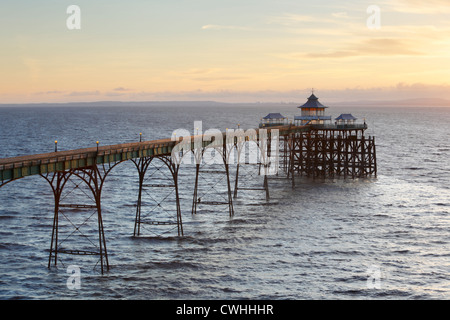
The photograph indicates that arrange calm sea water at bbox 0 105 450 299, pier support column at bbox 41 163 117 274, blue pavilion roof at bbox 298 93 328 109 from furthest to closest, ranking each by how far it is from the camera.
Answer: blue pavilion roof at bbox 298 93 328 109
pier support column at bbox 41 163 117 274
calm sea water at bbox 0 105 450 299

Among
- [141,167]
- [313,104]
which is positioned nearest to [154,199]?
[141,167]

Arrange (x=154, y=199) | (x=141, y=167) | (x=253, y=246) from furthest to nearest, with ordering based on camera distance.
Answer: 1. (x=154, y=199)
2. (x=141, y=167)
3. (x=253, y=246)

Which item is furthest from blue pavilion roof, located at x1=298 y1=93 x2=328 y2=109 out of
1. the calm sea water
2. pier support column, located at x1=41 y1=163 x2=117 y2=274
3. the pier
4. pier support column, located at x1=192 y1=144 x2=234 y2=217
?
pier support column, located at x1=41 y1=163 x2=117 y2=274

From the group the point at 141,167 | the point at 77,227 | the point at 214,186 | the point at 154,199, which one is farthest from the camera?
the point at 214,186

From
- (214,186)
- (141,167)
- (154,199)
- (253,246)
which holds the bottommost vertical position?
(253,246)

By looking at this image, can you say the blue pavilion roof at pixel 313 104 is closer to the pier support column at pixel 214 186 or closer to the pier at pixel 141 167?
the pier at pixel 141 167

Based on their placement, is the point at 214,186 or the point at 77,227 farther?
the point at 214,186

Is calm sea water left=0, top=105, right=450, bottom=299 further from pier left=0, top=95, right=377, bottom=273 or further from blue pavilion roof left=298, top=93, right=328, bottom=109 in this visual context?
blue pavilion roof left=298, top=93, right=328, bottom=109

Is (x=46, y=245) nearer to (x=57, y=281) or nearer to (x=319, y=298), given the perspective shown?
(x=57, y=281)

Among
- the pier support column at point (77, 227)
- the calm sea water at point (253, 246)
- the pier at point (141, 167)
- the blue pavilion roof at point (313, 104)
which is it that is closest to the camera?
the calm sea water at point (253, 246)

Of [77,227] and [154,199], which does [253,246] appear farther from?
[154,199]

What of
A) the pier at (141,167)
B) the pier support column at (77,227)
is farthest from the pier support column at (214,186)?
the pier support column at (77,227)
